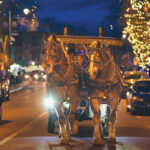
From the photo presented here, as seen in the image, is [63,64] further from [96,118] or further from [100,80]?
[96,118]

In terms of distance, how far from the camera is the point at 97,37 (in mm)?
16828

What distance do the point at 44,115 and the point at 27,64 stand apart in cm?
10212

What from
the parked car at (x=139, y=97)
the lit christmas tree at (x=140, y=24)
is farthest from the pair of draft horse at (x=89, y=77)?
the lit christmas tree at (x=140, y=24)

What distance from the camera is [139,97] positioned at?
20.8 meters

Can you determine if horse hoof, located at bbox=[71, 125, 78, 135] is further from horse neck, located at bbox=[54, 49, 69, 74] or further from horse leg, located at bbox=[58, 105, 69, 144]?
horse neck, located at bbox=[54, 49, 69, 74]

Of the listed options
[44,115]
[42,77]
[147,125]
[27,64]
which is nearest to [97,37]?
[147,125]

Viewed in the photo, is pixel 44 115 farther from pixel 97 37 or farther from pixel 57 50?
pixel 57 50

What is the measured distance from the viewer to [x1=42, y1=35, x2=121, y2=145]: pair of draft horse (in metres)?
11.7

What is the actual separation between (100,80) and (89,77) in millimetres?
399

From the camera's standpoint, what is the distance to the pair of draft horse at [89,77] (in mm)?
11727

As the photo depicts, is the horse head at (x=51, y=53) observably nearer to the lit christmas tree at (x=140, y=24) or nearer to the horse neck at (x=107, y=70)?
the horse neck at (x=107, y=70)

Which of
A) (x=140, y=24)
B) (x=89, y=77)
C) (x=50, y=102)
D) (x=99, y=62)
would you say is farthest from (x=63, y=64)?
(x=140, y=24)

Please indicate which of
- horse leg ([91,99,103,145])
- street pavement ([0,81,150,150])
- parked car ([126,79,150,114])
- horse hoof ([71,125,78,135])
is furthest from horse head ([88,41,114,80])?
parked car ([126,79,150,114])

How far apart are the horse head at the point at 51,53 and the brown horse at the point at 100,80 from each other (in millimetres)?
741
